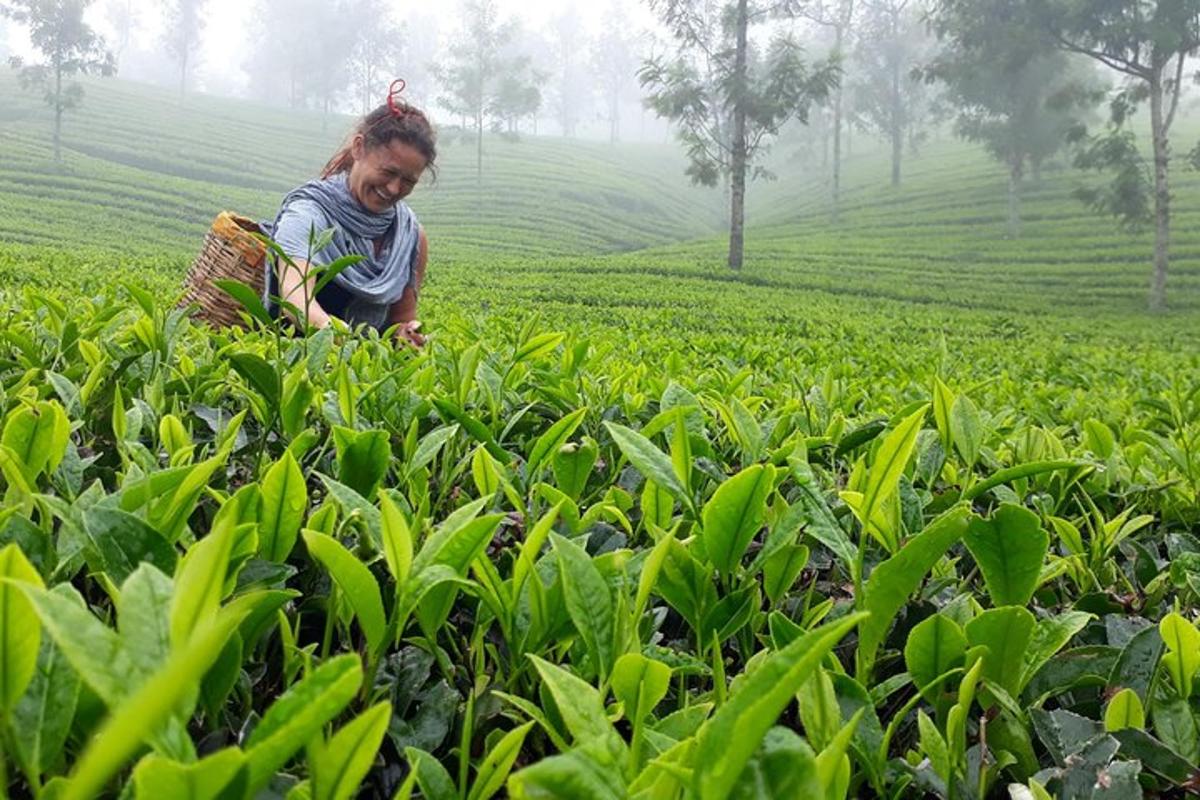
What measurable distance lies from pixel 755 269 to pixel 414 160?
13.4m

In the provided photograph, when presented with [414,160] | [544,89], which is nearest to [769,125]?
[414,160]

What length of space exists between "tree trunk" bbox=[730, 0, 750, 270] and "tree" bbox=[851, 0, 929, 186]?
48.6ft

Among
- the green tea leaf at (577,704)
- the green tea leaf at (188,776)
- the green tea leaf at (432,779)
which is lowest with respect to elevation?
the green tea leaf at (432,779)

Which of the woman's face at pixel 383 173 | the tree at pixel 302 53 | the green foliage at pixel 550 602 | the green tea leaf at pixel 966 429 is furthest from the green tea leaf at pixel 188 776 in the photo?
the tree at pixel 302 53

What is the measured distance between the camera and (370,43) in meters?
50.7

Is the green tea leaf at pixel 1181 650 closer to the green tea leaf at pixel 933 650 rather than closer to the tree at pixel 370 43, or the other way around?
the green tea leaf at pixel 933 650

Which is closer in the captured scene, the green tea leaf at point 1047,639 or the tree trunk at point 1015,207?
the green tea leaf at point 1047,639

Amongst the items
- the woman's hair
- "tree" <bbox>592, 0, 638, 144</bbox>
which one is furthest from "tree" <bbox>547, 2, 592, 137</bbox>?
the woman's hair

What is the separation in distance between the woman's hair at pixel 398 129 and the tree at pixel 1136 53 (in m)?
14.5

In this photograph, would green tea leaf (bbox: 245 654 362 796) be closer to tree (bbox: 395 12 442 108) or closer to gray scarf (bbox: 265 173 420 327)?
gray scarf (bbox: 265 173 420 327)

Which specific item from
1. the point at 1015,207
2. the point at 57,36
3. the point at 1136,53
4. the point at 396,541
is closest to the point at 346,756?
the point at 396,541

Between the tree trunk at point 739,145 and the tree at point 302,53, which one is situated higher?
the tree at point 302,53

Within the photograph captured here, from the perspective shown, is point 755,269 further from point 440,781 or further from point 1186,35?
point 440,781

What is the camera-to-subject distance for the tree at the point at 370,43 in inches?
1982
